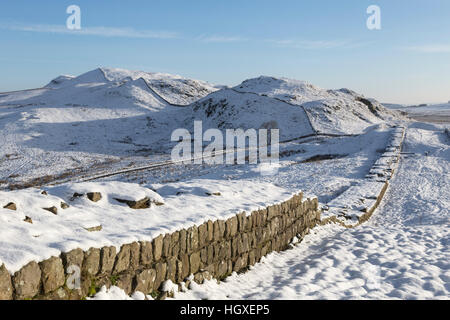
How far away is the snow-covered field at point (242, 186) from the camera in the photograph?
566cm

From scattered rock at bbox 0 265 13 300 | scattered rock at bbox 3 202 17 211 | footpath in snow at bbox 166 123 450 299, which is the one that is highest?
scattered rock at bbox 3 202 17 211

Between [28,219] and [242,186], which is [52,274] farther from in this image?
[242,186]

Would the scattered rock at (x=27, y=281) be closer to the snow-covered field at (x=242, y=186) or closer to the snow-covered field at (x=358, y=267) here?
the snow-covered field at (x=242, y=186)

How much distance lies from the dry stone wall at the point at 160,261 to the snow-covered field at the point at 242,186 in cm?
12

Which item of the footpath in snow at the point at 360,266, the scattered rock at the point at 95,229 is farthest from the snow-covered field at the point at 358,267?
the scattered rock at the point at 95,229

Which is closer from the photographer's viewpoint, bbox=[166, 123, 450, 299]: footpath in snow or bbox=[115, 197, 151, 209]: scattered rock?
bbox=[166, 123, 450, 299]: footpath in snow

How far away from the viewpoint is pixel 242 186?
31.6 feet

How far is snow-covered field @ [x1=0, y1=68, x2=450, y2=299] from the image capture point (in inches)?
223

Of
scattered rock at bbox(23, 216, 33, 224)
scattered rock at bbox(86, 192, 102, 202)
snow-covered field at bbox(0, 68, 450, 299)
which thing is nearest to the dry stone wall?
snow-covered field at bbox(0, 68, 450, 299)

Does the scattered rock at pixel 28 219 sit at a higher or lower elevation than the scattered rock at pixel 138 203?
higher

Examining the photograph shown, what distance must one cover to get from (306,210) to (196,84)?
73728 mm

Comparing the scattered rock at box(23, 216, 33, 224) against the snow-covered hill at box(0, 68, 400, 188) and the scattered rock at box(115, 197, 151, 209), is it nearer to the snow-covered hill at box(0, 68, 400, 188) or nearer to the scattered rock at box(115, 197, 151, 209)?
the scattered rock at box(115, 197, 151, 209)

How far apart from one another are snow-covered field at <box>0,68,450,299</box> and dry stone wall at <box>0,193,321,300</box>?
0.12m

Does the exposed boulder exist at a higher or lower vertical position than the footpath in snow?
higher
